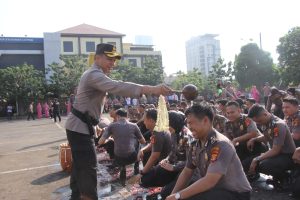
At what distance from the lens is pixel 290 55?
98.7 feet

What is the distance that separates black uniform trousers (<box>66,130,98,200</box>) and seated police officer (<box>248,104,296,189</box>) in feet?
7.77

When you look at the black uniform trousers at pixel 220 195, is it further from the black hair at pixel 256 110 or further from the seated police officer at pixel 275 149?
the black hair at pixel 256 110

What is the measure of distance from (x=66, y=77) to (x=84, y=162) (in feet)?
108

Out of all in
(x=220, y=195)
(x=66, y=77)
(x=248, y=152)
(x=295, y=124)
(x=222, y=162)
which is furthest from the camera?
(x=66, y=77)

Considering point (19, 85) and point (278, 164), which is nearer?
point (278, 164)

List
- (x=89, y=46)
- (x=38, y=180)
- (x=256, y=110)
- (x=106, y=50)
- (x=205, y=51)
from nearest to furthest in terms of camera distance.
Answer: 1. (x=106, y=50)
2. (x=256, y=110)
3. (x=38, y=180)
4. (x=89, y=46)
5. (x=205, y=51)

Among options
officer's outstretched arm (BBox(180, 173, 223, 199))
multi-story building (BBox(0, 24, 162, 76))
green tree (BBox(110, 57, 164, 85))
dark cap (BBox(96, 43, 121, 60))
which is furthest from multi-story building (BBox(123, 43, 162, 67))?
officer's outstretched arm (BBox(180, 173, 223, 199))

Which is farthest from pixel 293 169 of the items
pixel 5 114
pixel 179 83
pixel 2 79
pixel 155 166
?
pixel 179 83

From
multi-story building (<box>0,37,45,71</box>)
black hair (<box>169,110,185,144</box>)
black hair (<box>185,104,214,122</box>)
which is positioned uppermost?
multi-story building (<box>0,37,45,71</box>)

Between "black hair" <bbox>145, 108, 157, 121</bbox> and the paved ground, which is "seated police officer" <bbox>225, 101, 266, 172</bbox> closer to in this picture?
the paved ground

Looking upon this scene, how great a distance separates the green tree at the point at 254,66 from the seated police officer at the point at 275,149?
103 ft

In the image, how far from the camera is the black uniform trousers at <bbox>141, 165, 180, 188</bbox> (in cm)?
487

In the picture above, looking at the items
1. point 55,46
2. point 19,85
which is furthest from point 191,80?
point 19,85

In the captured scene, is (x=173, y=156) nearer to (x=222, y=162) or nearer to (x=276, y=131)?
(x=276, y=131)
